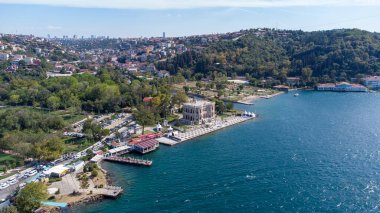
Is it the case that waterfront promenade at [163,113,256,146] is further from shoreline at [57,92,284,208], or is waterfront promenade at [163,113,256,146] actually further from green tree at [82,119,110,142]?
green tree at [82,119,110,142]

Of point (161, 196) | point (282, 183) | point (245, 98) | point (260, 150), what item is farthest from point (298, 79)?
point (161, 196)

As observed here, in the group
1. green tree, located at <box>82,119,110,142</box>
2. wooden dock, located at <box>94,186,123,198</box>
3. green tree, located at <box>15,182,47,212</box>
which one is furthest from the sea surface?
green tree, located at <box>82,119,110,142</box>

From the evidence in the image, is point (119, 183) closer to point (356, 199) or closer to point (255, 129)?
point (356, 199)

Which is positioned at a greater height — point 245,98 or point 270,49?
point 270,49

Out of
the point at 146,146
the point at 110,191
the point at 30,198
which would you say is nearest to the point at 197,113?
the point at 146,146

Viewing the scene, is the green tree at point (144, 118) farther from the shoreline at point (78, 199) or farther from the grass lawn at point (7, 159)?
the shoreline at point (78, 199)

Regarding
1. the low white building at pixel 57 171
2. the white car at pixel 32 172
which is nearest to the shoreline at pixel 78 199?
the low white building at pixel 57 171
